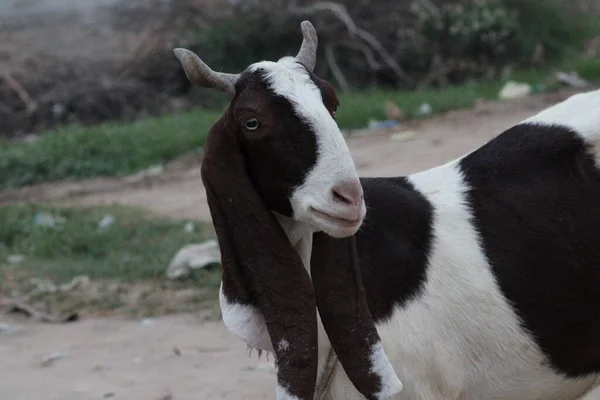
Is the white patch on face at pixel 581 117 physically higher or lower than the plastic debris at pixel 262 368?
higher

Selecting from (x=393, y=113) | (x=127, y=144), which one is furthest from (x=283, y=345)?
(x=127, y=144)

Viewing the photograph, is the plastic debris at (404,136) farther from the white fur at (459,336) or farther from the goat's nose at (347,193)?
the goat's nose at (347,193)

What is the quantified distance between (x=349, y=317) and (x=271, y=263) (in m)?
0.27

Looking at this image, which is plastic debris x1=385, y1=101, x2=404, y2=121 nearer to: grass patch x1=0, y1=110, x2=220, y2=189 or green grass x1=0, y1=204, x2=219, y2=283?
grass patch x1=0, y1=110, x2=220, y2=189

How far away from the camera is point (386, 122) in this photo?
33.6ft

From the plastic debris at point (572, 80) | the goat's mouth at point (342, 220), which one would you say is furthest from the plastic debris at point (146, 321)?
the plastic debris at point (572, 80)

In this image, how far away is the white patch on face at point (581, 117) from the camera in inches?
127

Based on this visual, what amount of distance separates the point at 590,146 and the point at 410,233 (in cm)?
65

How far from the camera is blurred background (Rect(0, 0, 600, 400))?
5.52 m

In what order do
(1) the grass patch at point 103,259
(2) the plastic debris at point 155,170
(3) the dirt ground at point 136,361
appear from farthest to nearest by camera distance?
(2) the plastic debris at point 155,170
(1) the grass patch at point 103,259
(3) the dirt ground at point 136,361

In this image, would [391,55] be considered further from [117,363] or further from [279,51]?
[117,363]

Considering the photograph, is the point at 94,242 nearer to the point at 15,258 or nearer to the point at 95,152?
the point at 15,258

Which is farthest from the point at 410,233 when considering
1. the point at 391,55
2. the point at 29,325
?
the point at 391,55

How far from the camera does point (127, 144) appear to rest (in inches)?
422
